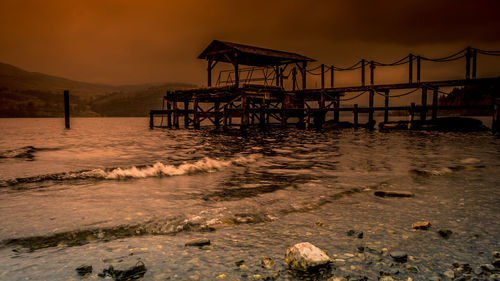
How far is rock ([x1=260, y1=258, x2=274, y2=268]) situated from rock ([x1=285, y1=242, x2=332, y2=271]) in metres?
0.14

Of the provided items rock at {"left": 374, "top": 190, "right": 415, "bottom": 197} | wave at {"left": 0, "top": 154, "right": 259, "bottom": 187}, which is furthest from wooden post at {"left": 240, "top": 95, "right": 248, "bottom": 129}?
rock at {"left": 374, "top": 190, "right": 415, "bottom": 197}

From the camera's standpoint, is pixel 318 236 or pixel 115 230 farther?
pixel 115 230

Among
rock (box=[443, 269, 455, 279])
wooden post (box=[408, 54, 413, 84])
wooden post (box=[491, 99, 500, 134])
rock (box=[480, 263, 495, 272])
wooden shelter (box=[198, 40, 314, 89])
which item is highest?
wooden shelter (box=[198, 40, 314, 89])

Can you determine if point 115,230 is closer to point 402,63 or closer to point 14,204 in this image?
point 14,204

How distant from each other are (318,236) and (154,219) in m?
2.09

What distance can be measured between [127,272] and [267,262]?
1.17 metres

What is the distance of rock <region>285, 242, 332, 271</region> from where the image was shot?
→ 2.58 metres

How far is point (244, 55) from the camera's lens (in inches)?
1069

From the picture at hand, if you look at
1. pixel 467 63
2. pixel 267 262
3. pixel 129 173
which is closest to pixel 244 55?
pixel 467 63

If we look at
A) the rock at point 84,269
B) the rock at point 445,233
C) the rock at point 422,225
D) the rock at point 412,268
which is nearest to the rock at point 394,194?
the rock at point 422,225

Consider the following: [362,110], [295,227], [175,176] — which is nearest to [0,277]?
[295,227]

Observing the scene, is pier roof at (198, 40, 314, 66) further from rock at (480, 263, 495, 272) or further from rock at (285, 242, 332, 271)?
rock at (480, 263, 495, 272)

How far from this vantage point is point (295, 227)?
3660 millimetres

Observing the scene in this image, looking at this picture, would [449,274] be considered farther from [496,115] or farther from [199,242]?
[496,115]
